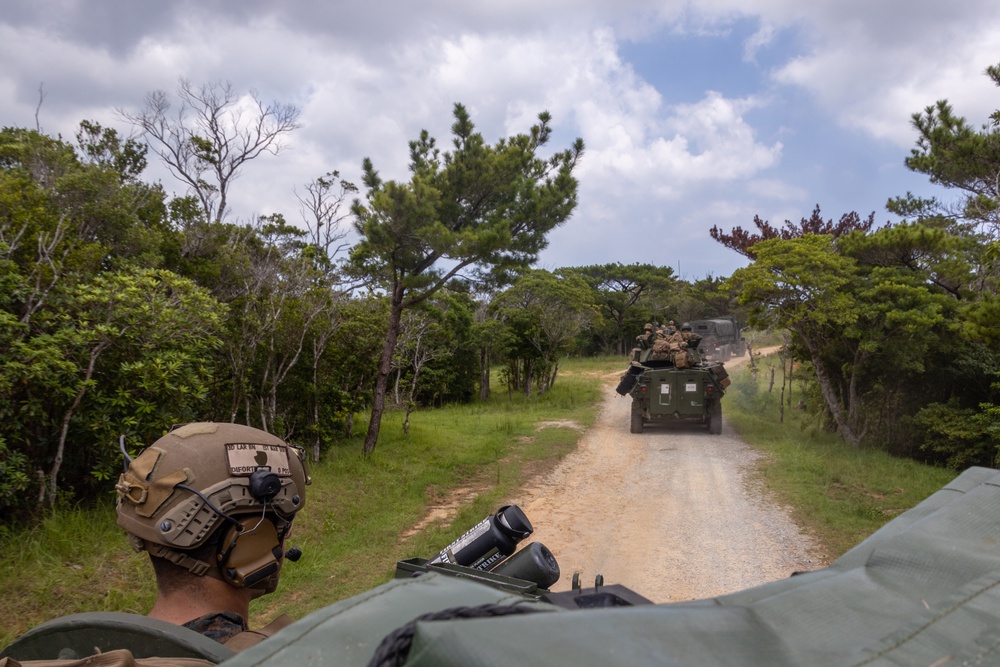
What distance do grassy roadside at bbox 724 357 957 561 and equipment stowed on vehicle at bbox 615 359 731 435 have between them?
0.83 m

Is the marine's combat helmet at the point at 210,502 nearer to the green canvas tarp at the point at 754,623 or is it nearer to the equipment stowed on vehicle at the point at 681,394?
the green canvas tarp at the point at 754,623

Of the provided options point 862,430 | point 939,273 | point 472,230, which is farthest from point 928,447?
point 472,230

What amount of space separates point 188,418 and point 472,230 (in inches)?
168

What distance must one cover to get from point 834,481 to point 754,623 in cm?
936

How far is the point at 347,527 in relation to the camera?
23.3ft

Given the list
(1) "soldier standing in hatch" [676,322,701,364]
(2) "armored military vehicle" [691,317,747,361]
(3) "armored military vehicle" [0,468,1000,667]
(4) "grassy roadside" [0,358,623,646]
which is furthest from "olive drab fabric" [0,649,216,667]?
(2) "armored military vehicle" [691,317,747,361]

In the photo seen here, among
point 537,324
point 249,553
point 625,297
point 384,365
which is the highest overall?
point 625,297

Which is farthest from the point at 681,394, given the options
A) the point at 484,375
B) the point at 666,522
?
the point at 484,375

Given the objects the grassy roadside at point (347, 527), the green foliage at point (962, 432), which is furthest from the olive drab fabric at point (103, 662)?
the green foliage at point (962, 432)

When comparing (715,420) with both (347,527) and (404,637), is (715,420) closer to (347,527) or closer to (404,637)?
(347,527)

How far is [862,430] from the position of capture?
1210 centimetres

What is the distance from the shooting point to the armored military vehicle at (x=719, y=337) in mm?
26681

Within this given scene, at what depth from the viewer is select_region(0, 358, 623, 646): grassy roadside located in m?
4.84

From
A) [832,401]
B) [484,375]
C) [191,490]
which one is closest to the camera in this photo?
[191,490]
